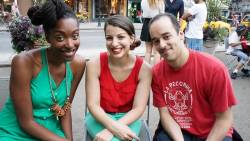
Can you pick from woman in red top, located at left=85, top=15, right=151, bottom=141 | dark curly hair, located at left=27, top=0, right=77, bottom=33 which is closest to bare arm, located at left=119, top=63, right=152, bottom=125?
woman in red top, located at left=85, top=15, right=151, bottom=141

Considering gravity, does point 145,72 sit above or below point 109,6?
below

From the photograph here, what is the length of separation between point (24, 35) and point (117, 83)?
4313 mm

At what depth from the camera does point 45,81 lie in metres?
2.58

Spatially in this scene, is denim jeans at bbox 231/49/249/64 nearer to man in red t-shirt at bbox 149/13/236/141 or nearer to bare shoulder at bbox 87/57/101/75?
man in red t-shirt at bbox 149/13/236/141

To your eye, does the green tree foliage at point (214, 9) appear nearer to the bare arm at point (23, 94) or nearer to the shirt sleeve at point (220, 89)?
the shirt sleeve at point (220, 89)

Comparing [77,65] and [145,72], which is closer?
[77,65]

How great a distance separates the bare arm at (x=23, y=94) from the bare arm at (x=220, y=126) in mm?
1173

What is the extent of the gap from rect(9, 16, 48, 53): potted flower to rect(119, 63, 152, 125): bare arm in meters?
3.92

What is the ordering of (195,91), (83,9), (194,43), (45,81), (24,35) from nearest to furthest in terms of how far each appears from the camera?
(45,81)
(195,91)
(24,35)
(194,43)
(83,9)

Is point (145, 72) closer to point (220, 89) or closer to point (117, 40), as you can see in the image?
point (117, 40)

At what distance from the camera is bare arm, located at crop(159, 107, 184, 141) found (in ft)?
9.02

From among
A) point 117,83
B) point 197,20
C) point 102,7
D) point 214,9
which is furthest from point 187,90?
point 102,7

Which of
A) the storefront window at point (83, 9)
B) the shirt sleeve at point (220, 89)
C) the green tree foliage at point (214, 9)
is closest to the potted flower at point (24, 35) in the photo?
the shirt sleeve at point (220, 89)

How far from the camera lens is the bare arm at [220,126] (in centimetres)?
265
